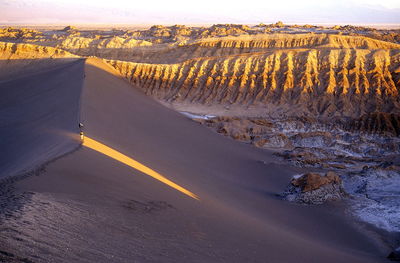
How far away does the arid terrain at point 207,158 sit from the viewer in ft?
19.9

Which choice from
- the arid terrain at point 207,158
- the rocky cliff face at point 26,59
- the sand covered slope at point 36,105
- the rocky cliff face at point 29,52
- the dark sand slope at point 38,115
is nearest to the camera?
the arid terrain at point 207,158

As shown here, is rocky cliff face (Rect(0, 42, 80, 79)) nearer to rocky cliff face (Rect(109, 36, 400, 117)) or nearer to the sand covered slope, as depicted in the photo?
the sand covered slope

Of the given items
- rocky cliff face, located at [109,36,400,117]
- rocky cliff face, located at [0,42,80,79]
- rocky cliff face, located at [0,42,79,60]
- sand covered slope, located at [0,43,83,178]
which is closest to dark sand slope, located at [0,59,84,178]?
sand covered slope, located at [0,43,83,178]

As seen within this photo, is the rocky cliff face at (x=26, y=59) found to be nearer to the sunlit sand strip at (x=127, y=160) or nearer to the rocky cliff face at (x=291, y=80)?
the rocky cliff face at (x=291, y=80)

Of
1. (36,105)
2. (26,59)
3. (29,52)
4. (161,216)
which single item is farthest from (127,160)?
(29,52)

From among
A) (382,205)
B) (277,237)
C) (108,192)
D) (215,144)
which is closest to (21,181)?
(108,192)

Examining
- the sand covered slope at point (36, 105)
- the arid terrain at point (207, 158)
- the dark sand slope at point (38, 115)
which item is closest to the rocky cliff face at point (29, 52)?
the sand covered slope at point (36, 105)

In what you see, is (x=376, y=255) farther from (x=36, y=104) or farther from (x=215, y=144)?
(x=36, y=104)

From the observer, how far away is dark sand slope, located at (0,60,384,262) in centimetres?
527

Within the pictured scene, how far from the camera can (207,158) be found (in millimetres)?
15125

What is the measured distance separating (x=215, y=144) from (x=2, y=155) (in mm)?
8611

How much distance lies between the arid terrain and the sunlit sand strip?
1.23 ft

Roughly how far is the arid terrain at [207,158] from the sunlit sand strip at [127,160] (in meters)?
0.38

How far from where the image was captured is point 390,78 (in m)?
25.3
